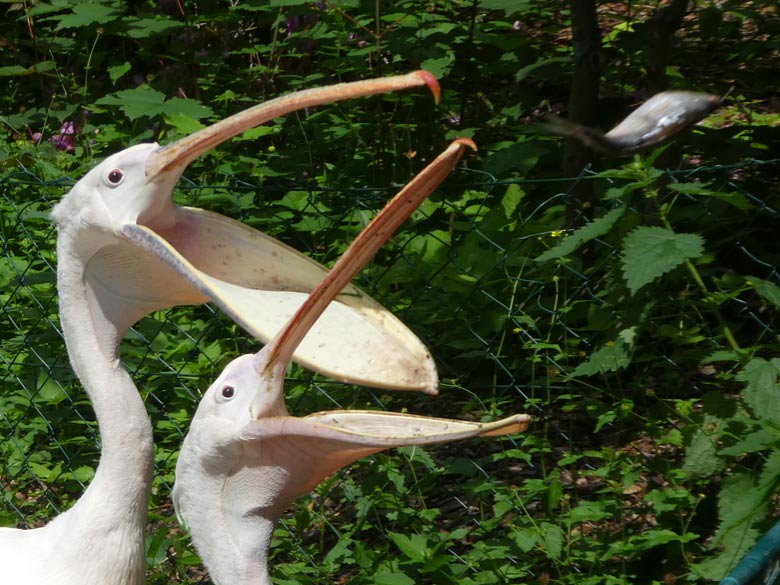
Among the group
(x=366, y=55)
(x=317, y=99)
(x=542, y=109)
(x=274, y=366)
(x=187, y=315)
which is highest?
(x=317, y=99)

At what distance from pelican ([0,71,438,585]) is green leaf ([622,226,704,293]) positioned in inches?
24.4

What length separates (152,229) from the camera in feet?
8.24

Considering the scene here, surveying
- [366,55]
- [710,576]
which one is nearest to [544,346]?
[710,576]

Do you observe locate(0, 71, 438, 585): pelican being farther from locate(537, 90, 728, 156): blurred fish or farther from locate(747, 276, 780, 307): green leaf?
locate(537, 90, 728, 156): blurred fish

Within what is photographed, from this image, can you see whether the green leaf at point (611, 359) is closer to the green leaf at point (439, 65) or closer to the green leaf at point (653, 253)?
the green leaf at point (653, 253)

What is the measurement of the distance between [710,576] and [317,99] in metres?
1.39

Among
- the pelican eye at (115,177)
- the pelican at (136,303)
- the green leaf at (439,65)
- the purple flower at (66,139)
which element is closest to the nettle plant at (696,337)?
the pelican at (136,303)

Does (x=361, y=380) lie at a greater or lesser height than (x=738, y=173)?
greater

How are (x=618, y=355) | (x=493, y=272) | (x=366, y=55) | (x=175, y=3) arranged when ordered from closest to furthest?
(x=618, y=355), (x=493, y=272), (x=366, y=55), (x=175, y=3)

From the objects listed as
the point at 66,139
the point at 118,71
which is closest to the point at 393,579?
the point at 118,71

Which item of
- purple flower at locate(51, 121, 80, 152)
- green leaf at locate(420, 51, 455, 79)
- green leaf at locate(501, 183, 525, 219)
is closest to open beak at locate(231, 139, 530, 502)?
green leaf at locate(501, 183, 525, 219)

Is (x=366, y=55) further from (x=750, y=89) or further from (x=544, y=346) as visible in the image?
(x=544, y=346)

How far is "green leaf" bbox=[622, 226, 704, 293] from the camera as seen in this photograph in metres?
2.61

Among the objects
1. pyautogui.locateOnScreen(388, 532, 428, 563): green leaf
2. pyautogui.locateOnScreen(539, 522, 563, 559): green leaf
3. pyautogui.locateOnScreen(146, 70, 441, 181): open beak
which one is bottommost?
pyautogui.locateOnScreen(388, 532, 428, 563): green leaf
